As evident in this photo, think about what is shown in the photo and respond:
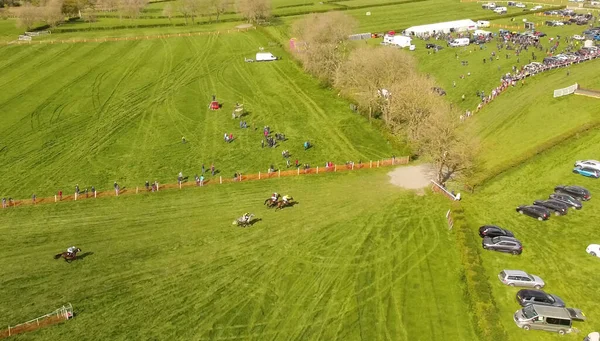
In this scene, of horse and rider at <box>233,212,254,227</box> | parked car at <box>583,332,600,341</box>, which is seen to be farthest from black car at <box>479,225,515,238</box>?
horse and rider at <box>233,212,254,227</box>

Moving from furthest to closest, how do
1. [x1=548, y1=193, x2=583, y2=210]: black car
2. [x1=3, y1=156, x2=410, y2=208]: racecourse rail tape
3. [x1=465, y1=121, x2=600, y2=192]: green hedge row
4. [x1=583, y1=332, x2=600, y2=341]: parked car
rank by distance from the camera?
[x1=465, y1=121, x2=600, y2=192]: green hedge row
[x1=3, y1=156, x2=410, y2=208]: racecourse rail tape
[x1=548, y1=193, x2=583, y2=210]: black car
[x1=583, y1=332, x2=600, y2=341]: parked car

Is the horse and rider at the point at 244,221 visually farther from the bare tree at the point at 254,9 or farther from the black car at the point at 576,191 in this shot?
the bare tree at the point at 254,9

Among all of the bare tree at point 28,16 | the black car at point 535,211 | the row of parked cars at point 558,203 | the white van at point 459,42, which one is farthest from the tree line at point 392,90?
the bare tree at point 28,16

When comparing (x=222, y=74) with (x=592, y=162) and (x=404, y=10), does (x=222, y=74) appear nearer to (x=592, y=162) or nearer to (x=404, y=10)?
(x=592, y=162)

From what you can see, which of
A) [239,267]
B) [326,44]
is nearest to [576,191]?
[239,267]

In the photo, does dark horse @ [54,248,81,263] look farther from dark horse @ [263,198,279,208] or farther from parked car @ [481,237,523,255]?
parked car @ [481,237,523,255]

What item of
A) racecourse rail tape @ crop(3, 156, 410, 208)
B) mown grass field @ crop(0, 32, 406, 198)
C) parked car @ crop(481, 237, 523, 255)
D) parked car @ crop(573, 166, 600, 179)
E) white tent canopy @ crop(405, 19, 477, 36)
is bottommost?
parked car @ crop(481, 237, 523, 255)

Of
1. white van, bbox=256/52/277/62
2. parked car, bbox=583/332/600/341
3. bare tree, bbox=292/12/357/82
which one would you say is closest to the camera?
parked car, bbox=583/332/600/341
